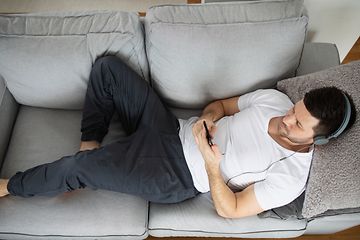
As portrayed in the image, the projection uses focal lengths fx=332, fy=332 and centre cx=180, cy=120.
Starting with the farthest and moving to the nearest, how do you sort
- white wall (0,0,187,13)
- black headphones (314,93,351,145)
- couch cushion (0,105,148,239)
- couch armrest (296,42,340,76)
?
white wall (0,0,187,13) < couch armrest (296,42,340,76) < couch cushion (0,105,148,239) < black headphones (314,93,351,145)

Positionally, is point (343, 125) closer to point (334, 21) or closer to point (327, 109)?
point (327, 109)

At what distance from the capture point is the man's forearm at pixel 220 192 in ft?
3.77

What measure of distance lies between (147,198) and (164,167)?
0.14 meters

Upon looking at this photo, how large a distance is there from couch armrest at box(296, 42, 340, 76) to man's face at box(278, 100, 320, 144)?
1.60 feet

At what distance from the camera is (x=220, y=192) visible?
116 cm

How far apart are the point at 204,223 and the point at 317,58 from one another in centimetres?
94

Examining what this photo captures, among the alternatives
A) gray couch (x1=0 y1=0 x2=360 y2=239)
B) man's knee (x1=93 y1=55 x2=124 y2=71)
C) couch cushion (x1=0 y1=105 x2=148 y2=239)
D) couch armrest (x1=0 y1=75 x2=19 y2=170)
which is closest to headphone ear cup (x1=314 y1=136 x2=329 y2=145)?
gray couch (x1=0 y1=0 x2=360 y2=239)

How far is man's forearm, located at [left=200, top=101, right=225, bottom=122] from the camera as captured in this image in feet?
4.53

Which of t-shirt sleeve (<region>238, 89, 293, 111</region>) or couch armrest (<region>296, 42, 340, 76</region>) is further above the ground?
couch armrest (<region>296, 42, 340, 76</region>)

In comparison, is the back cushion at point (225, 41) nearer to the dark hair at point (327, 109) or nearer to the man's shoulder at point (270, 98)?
the man's shoulder at point (270, 98)

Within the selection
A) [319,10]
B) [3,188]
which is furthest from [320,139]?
[3,188]

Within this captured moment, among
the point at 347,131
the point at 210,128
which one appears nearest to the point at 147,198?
the point at 210,128

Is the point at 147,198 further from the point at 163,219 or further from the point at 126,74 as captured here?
the point at 126,74

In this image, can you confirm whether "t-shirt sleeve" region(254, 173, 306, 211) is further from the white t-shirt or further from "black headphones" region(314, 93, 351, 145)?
"black headphones" region(314, 93, 351, 145)
